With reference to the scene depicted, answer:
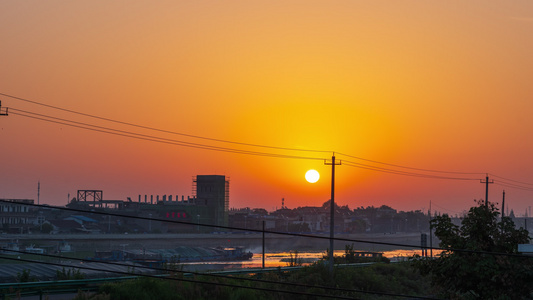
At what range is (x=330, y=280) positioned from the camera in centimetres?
6222

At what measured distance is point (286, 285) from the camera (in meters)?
54.6

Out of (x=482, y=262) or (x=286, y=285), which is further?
(x=286, y=285)

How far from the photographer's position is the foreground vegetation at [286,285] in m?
44.1

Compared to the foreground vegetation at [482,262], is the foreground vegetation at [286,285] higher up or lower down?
lower down

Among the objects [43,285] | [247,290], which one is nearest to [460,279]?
[247,290]

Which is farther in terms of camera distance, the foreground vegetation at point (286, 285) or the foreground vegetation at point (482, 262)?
the foreground vegetation at point (286, 285)

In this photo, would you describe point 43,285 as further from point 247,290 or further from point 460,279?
point 460,279

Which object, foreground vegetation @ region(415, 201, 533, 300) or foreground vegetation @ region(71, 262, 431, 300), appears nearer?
foreground vegetation @ region(415, 201, 533, 300)

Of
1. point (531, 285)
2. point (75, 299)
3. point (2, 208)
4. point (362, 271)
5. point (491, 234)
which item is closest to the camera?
point (531, 285)

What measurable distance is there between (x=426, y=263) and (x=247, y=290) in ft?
68.9

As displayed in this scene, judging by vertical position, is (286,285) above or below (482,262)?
below

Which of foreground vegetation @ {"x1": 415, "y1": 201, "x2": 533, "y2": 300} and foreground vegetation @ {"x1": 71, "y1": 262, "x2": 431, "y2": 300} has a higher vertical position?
foreground vegetation @ {"x1": 415, "y1": 201, "x2": 533, "y2": 300}

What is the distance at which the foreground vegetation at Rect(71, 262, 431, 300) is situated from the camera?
145 feet

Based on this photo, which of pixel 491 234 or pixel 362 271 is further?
pixel 362 271
